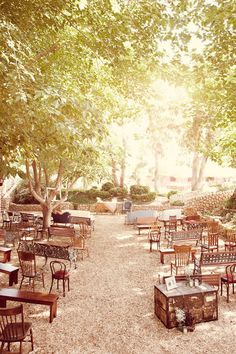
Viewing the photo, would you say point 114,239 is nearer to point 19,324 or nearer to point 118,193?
point 19,324

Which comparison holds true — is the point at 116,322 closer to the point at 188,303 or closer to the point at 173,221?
the point at 188,303

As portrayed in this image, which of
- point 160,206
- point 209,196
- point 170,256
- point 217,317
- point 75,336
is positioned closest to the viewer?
point 75,336

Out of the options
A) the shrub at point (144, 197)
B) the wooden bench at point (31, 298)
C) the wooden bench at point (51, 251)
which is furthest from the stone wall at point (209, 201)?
the wooden bench at point (31, 298)

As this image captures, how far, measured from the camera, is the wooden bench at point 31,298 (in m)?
7.91

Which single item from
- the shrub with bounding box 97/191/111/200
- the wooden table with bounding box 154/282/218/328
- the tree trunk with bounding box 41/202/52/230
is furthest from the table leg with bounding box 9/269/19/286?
the shrub with bounding box 97/191/111/200

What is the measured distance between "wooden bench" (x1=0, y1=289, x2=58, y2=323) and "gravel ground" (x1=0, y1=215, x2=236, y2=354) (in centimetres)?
37

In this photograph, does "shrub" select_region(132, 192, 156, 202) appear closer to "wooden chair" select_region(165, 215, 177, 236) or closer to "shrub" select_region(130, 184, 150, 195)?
"shrub" select_region(130, 184, 150, 195)

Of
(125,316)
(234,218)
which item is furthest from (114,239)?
(125,316)

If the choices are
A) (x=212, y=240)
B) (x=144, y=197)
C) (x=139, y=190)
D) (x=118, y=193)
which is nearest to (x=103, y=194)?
(x=118, y=193)

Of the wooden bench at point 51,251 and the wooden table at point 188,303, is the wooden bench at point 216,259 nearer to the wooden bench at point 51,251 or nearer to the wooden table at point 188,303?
the wooden table at point 188,303

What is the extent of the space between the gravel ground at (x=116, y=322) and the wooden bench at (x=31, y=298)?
1.22ft

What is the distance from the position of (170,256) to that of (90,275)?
420cm

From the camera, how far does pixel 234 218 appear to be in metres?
20.5

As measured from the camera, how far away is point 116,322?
317 inches
